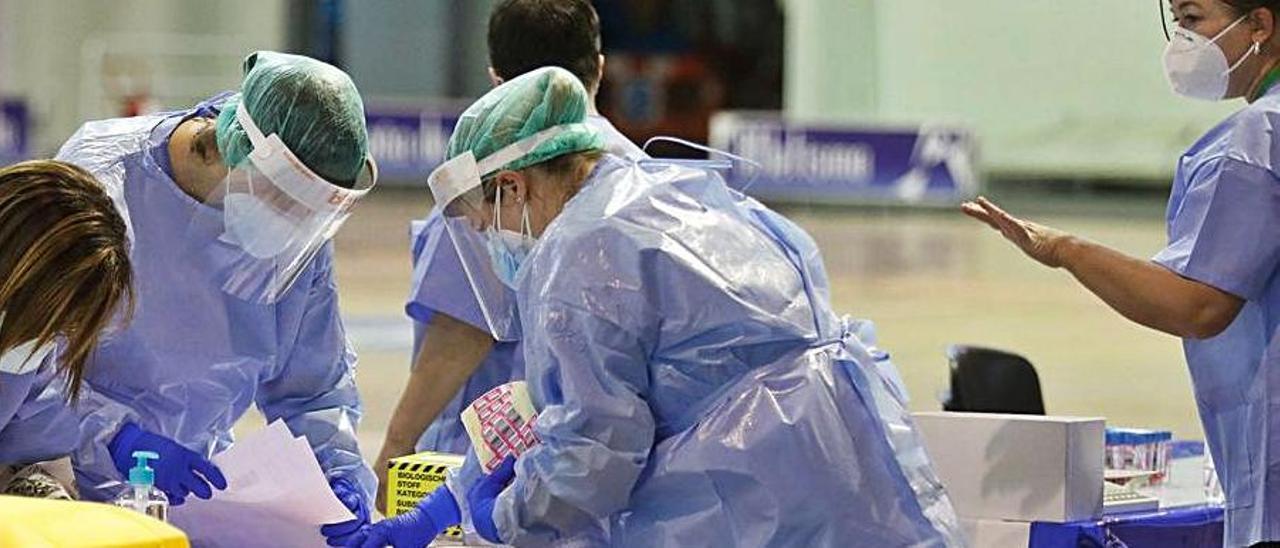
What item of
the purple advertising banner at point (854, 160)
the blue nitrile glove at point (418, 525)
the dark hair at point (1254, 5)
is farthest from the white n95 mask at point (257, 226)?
the purple advertising banner at point (854, 160)

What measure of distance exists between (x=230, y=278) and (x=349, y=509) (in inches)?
17.2

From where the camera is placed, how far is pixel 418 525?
3.17 m

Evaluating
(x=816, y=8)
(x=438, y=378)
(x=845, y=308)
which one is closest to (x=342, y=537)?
(x=438, y=378)

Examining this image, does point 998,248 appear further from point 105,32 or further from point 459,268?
point 459,268

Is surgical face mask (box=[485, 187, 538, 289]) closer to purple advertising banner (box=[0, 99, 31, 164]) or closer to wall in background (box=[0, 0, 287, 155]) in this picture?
purple advertising banner (box=[0, 99, 31, 164])

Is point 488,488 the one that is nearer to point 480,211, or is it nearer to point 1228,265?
point 480,211

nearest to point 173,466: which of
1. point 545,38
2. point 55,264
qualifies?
point 55,264

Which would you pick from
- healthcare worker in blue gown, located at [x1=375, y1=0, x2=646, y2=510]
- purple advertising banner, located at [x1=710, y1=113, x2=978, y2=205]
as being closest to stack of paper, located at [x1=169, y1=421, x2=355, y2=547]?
healthcare worker in blue gown, located at [x1=375, y1=0, x2=646, y2=510]

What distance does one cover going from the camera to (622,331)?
2.97 m

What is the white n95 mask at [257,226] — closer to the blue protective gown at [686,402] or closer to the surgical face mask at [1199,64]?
the blue protective gown at [686,402]

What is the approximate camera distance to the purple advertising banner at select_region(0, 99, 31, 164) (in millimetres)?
19297

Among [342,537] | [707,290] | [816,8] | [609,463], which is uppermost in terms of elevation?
[707,290]

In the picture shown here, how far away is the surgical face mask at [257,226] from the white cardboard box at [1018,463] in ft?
3.78

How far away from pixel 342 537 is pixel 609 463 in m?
0.56
